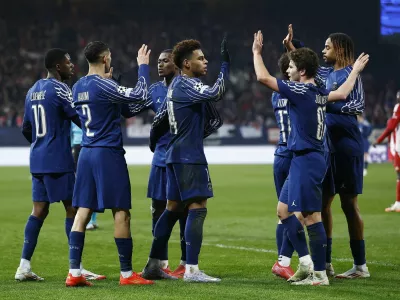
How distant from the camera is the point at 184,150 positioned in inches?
303

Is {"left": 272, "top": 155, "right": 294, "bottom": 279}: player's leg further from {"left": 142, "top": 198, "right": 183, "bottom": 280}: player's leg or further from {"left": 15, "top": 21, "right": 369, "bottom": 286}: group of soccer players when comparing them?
{"left": 142, "top": 198, "right": 183, "bottom": 280}: player's leg

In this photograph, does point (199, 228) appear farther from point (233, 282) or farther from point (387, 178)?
point (387, 178)

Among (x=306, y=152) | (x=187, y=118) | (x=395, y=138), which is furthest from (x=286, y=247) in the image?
(x=395, y=138)

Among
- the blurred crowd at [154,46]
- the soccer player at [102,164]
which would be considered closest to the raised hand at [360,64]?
the soccer player at [102,164]

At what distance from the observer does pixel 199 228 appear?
7.68m

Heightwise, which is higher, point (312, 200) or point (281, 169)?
point (281, 169)

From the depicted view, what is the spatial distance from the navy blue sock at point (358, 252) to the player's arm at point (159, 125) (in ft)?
7.00

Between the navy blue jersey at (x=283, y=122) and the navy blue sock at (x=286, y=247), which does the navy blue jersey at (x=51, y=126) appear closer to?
the navy blue jersey at (x=283, y=122)

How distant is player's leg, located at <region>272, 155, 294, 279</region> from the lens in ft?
26.1

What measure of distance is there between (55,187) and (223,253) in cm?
→ 269

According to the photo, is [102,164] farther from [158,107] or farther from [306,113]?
[306,113]

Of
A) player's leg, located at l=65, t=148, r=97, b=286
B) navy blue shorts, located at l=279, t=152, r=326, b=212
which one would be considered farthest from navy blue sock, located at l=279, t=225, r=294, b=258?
player's leg, located at l=65, t=148, r=97, b=286

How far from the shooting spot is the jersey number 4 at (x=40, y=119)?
8109mm

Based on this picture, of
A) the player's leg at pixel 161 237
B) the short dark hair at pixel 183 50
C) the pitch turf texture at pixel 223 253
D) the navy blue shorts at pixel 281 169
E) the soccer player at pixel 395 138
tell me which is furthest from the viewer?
the soccer player at pixel 395 138
